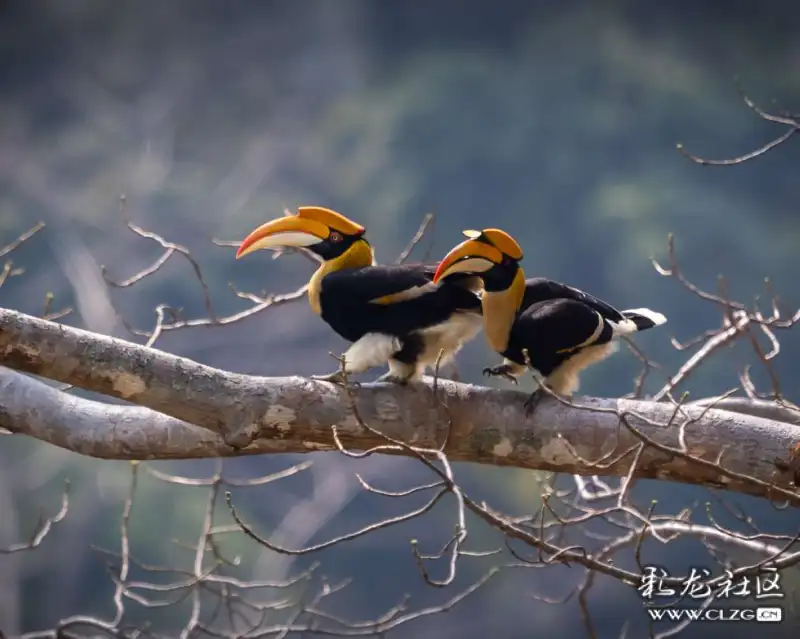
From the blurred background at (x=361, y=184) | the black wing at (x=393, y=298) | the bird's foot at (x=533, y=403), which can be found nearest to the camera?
the bird's foot at (x=533, y=403)

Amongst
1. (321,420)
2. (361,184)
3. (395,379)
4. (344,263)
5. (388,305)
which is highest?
(361,184)

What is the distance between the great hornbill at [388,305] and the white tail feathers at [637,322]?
0.81 feet

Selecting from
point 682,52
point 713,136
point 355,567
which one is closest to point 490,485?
point 355,567

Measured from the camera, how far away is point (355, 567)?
3.14 m

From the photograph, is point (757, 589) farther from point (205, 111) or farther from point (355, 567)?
point (205, 111)

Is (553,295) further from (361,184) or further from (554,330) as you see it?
(361,184)

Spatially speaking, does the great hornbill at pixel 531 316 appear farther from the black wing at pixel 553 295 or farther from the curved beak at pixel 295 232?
the curved beak at pixel 295 232

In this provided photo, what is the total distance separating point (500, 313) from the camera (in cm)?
157

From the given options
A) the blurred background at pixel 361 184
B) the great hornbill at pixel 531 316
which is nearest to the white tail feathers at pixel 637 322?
the great hornbill at pixel 531 316

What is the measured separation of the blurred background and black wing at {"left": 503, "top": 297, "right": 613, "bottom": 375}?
1.63 meters

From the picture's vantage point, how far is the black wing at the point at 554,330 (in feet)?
5.04

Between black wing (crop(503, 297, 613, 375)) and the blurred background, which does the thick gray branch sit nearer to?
black wing (crop(503, 297, 613, 375))

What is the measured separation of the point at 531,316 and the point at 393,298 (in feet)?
0.78

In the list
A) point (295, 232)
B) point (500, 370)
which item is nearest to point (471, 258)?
point (500, 370)
